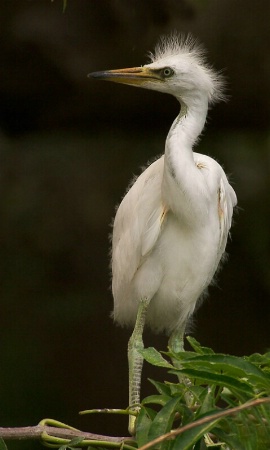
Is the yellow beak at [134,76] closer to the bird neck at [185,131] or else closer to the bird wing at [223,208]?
the bird neck at [185,131]

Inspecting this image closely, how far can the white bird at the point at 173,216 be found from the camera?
6.04 feet

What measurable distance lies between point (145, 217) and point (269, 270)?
4.64ft

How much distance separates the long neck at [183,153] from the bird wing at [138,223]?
0.08 meters

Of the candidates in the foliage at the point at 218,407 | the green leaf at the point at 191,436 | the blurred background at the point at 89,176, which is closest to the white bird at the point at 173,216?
the foliage at the point at 218,407

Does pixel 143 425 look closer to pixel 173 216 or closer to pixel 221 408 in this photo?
pixel 221 408

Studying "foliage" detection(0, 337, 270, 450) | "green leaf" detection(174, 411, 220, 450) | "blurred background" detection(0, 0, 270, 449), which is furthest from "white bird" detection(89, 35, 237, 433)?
"blurred background" detection(0, 0, 270, 449)

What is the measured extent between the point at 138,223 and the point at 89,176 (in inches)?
Answer: 52.5

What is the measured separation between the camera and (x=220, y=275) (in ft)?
11.0

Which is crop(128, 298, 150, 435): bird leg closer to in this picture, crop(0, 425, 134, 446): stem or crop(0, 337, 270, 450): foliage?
crop(0, 425, 134, 446): stem

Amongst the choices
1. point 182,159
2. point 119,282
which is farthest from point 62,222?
point 182,159

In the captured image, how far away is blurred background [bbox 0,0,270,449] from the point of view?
3064 mm

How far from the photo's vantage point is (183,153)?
1.80 meters

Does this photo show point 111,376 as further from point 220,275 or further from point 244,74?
point 244,74

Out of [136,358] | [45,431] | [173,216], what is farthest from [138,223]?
[45,431]
